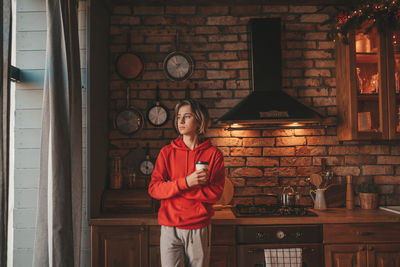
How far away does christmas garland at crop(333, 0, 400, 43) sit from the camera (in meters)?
2.58

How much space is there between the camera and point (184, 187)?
6.11ft

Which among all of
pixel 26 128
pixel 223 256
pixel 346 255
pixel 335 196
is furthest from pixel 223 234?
pixel 26 128

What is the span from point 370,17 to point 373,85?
1.86 ft

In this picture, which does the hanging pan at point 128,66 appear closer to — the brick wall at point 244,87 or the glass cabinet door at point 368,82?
the brick wall at point 244,87

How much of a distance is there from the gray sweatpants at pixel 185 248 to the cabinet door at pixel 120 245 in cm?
50

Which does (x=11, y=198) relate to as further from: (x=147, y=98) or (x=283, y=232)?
(x=283, y=232)

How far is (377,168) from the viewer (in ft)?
9.64

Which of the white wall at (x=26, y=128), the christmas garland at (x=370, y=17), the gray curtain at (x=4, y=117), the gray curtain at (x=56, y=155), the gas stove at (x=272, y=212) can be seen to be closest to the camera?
the gray curtain at (x=4, y=117)

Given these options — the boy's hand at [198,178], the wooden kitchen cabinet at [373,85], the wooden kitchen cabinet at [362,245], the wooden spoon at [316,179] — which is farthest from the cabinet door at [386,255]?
the boy's hand at [198,178]

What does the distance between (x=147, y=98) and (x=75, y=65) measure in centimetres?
90

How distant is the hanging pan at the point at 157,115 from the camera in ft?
9.53

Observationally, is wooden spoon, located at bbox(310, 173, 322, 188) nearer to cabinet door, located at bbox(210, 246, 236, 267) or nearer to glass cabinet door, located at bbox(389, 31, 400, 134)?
glass cabinet door, located at bbox(389, 31, 400, 134)

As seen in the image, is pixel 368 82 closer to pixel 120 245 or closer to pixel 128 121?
pixel 128 121

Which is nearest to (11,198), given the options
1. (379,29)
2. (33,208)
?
(33,208)
